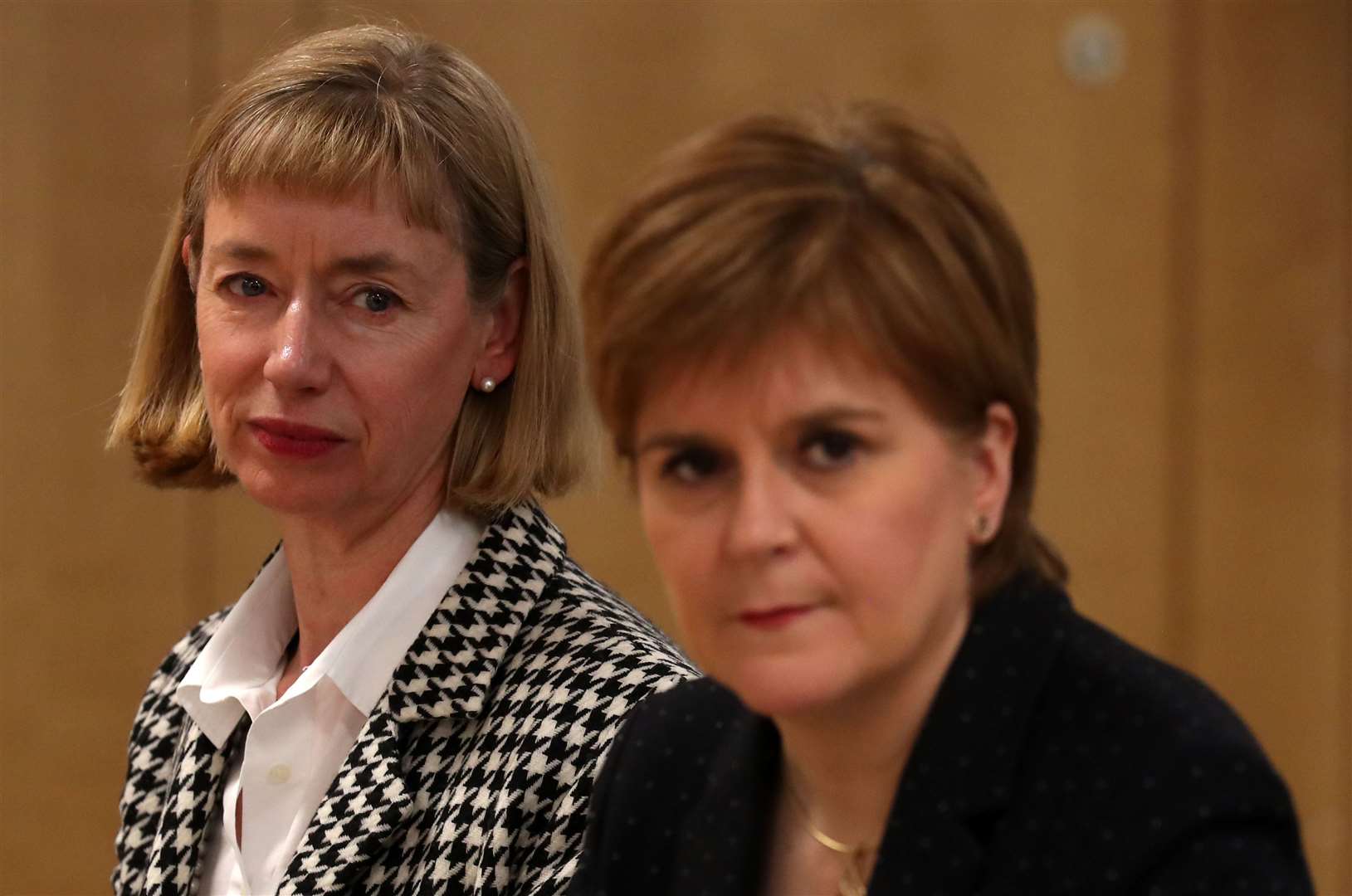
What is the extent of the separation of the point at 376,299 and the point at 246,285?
0.16 metres

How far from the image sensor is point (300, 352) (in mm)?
1809

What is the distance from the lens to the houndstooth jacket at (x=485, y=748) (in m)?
1.66

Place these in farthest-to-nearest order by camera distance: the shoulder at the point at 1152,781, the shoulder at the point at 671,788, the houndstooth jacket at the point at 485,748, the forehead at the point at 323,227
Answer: the forehead at the point at 323,227 < the houndstooth jacket at the point at 485,748 < the shoulder at the point at 671,788 < the shoulder at the point at 1152,781

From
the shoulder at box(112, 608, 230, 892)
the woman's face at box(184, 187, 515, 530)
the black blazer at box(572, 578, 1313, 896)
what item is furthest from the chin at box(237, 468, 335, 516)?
the black blazer at box(572, 578, 1313, 896)

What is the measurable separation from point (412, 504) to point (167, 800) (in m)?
0.46

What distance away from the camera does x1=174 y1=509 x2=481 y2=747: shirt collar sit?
6.04ft

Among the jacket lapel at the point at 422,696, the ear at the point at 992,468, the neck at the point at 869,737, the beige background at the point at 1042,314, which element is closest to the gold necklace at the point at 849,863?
the neck at the point at 869,737

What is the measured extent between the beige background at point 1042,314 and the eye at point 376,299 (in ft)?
6.55

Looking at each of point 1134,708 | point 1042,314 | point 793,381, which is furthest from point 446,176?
point 1042,314

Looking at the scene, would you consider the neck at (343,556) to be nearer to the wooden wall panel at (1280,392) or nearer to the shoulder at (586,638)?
the shoulder at (586,638)

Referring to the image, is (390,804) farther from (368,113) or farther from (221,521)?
(221,521)

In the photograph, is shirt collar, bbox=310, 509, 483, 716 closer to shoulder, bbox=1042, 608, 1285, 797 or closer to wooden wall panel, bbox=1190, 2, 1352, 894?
shoulder, bbox=1042, 608, 1285, 797

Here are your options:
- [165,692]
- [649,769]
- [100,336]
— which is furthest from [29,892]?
[649,769]

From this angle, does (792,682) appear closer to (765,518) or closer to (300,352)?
(765,518)
